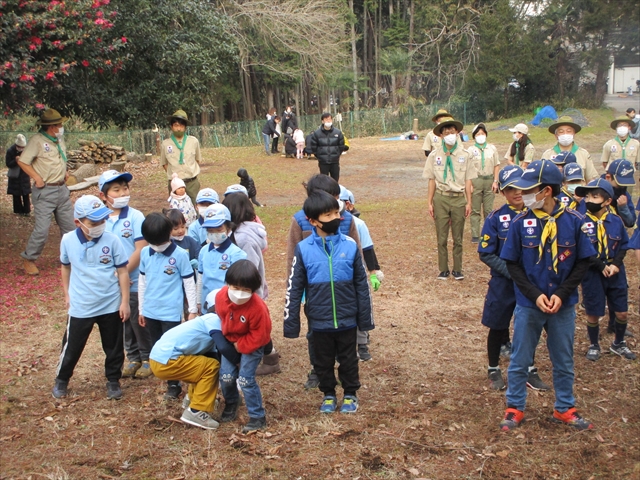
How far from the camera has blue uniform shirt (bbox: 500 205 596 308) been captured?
450 centimetres

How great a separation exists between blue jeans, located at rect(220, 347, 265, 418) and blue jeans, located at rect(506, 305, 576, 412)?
1.78 metres

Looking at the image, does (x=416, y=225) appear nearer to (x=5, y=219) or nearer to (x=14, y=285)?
(x=14, y=285)

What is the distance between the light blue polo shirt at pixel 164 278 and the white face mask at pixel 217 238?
320 millimetres

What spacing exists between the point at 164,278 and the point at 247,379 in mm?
1211

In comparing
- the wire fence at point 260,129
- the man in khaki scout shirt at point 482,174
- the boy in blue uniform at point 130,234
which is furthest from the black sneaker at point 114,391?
the wire fence at point 260,129

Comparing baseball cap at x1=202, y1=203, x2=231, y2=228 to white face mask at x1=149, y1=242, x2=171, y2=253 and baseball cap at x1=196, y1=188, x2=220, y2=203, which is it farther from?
baseball cap at x1=196, y1=188, x2=220, y2=203

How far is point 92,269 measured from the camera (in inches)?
220

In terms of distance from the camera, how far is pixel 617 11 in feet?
123

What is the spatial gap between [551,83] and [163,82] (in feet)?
108

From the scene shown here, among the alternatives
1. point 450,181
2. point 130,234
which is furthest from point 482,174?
point 130,234

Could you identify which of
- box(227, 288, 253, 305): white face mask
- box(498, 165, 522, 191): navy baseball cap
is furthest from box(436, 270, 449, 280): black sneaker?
box(227, 288, 253, 305): white face mask

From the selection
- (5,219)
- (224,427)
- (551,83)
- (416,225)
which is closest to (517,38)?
(551,83)

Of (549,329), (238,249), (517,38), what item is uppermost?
(517,38)

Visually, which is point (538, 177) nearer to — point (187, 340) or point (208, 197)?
point (187, 340)
